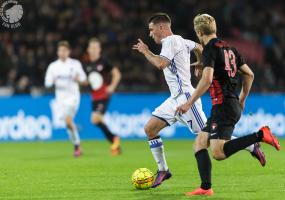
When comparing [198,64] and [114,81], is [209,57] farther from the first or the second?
[114,81]

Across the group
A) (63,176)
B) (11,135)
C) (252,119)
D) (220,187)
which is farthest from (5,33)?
(220,187)

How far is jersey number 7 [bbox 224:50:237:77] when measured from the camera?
894 cm

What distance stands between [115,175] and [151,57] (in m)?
2.66

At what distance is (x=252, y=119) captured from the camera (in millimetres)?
19750

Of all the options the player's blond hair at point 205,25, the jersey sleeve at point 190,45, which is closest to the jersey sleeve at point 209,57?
the player's blond hair at point 205,25

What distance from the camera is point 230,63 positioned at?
8.98 meters

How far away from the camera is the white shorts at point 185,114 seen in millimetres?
10031

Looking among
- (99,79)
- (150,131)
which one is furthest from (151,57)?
(99,79)

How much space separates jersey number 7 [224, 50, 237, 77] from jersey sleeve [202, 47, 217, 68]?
0.24 m

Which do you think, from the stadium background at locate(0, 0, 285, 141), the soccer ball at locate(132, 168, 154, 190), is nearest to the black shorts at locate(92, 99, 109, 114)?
the stadium background at locate(0, 0, 285, 141)

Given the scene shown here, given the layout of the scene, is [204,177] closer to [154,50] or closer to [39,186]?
[39,186]

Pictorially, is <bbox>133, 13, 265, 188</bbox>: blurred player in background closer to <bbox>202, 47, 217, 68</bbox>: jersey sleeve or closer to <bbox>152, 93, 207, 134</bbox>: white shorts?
<bbox>152, 93, 207, 134</bbox>: white shorts

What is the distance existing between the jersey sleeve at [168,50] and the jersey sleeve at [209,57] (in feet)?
3.05

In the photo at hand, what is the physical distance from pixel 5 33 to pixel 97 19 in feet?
10.4
